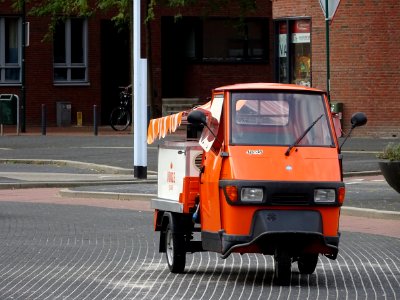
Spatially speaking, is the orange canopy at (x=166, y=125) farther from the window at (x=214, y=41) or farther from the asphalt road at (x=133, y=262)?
the window at (x=214, y=41)

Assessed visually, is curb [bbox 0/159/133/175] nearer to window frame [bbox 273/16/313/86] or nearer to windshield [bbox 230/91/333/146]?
window frame [bbox 273/16/313/86]

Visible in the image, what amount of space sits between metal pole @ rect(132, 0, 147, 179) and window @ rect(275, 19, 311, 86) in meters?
11.2

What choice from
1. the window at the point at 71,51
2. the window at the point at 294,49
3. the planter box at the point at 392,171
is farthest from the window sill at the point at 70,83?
the planter box at the point at 392,171

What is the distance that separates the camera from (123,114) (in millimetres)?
45375

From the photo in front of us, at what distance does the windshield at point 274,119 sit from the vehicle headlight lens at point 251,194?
66 cm

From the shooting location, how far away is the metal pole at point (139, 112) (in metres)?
26.6

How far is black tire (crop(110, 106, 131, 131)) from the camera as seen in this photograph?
148 ft

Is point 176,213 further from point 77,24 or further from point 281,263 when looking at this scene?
point 77,24

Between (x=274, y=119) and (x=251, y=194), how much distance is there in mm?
926

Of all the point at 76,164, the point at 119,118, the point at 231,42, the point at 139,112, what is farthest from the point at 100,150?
the point at 231,42

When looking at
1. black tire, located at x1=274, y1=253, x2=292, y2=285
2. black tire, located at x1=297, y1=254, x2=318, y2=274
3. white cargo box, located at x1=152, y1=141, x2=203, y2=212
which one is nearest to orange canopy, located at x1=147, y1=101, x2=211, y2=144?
white cargo box, located at x1=152, y1=141, x2=203, y2=212

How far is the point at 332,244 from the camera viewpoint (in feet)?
41.0

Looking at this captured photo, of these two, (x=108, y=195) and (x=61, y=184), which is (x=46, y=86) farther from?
(x=108, y=195)

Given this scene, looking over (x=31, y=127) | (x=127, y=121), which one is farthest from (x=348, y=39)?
(x=31, y=127)
